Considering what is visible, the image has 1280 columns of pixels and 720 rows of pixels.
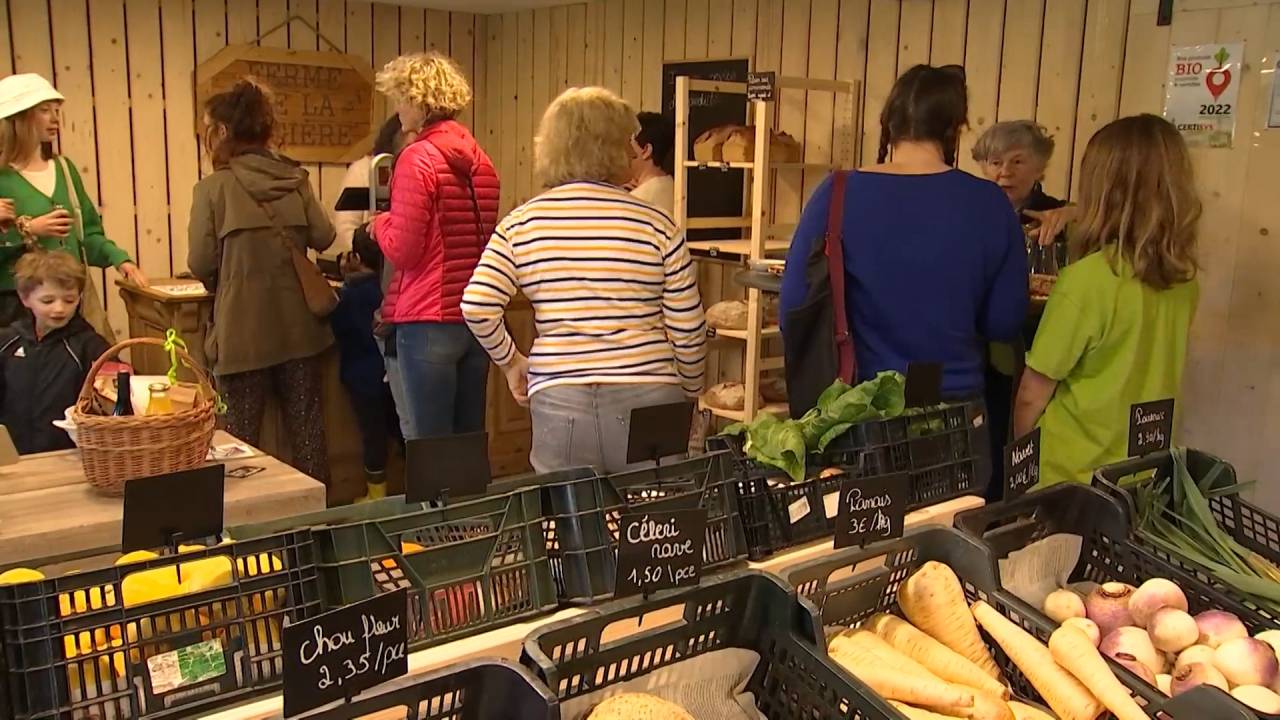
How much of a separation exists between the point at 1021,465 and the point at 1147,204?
93 cm

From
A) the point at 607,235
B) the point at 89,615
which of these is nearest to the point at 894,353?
the point at 607,235

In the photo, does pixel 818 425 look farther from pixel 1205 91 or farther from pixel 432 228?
pixel 1205 91

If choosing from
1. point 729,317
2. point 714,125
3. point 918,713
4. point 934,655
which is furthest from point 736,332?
point 918,713

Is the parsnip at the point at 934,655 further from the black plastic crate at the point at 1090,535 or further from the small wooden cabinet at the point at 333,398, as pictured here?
the small wooden cabinet at the point at 333,398

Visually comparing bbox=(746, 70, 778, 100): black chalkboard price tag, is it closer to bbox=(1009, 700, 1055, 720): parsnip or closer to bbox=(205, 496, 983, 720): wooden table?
bbox=(205, 496, 983, 720): wooden table

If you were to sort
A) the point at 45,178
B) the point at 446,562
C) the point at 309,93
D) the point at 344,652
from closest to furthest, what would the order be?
the point at 344,652 → the point at 446,562 → the point at 45,178 → the point at 309,93

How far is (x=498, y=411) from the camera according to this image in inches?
191

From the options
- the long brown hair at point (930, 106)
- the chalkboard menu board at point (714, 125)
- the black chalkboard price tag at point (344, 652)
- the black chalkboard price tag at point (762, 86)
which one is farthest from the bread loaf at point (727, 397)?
the black chalkboard price tag at point (344, 652)

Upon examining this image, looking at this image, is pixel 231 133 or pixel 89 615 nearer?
pixel 89 615

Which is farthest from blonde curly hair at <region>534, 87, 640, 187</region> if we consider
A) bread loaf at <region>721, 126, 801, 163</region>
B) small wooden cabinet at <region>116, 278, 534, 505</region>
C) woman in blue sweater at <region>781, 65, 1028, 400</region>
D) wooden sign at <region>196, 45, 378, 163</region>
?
wooden sign at <region>196, 45, 378, 163</region>

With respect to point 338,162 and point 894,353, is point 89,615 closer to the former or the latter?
point 894,353

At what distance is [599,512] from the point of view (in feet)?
4.39

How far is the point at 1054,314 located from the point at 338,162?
4.44 m

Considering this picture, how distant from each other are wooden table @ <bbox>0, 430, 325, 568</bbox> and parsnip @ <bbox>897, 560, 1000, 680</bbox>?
1393mm
